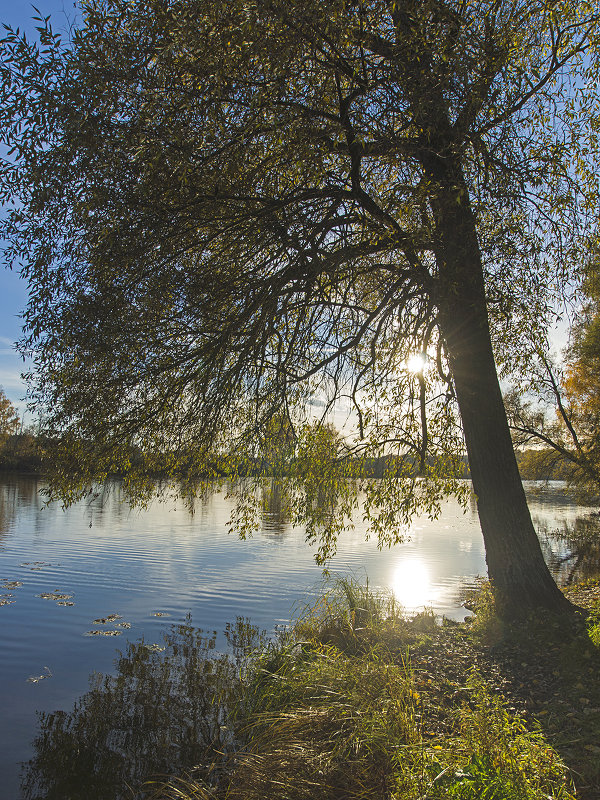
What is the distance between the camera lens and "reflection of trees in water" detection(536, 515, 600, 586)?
19919mm

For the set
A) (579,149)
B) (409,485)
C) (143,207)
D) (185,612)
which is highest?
(579,149)

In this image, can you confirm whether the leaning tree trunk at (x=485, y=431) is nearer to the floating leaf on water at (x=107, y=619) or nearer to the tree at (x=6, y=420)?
the floating leaf on water at (x=107, y=619)

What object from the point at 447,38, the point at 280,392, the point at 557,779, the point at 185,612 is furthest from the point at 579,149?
the point at 185,612

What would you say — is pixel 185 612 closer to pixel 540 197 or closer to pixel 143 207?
pixel 143 207

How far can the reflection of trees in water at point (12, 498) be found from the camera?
91.9 ft

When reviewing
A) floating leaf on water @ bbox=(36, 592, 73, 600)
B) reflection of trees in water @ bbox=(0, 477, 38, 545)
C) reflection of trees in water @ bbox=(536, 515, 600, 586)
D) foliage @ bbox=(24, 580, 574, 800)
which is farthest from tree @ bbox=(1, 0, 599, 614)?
reflection of trees in water @ bbox=(0, 477, 38, 545)

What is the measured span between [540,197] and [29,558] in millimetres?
19033

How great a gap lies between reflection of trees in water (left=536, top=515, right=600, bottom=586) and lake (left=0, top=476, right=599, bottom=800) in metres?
0.09

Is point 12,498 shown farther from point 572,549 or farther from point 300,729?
point 300,729

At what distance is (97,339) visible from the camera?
7.55 meters

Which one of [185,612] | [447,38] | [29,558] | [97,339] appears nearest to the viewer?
[447,38]

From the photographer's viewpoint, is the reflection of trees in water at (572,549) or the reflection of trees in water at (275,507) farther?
the reflection of trees in water at (572,549)

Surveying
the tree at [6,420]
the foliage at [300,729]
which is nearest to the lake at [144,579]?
the foliage at [300,729]

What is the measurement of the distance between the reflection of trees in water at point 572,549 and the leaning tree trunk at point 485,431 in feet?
32.6
